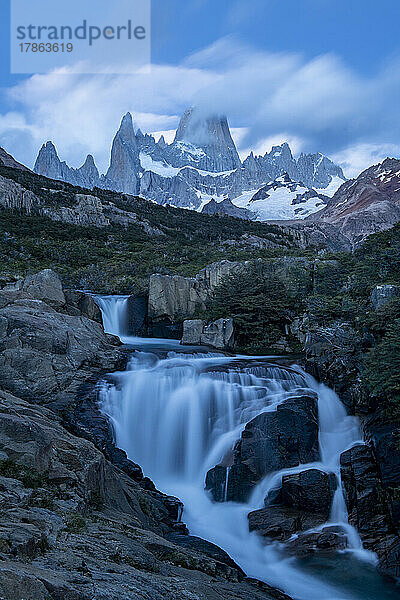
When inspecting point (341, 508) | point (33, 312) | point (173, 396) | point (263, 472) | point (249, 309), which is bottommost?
point (341, 508)

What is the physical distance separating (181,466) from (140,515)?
197 inches

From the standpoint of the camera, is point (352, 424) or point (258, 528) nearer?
point (258, 528)

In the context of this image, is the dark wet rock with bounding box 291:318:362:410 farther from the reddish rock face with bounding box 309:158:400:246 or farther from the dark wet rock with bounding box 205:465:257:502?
the reddish rock face with bounding box 309:158:400:246

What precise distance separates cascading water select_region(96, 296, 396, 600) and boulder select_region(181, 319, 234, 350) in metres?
4.76

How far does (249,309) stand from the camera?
2503 centimetres

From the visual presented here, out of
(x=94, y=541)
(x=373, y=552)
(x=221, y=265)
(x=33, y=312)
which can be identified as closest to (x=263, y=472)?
(x=373, y=552)

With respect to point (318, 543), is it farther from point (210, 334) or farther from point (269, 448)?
point (210, 334)

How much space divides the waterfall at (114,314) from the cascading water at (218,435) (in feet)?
25.9

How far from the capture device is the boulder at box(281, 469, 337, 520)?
11.3 metres

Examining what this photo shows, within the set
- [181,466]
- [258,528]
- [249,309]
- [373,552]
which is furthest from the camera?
[249,309]

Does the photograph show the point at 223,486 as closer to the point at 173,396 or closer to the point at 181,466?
the point at 181,466

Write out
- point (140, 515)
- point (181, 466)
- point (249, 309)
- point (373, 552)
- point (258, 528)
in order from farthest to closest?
1. point (249, 309)
2. point (181, 466)
3. point (258, 528)
4. point (373, 552)
5. point (140, 515)

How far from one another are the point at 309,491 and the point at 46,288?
15.5 metres

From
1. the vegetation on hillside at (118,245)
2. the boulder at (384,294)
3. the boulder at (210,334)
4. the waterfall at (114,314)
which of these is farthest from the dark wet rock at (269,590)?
the vegetation on hillside at (118,245)
